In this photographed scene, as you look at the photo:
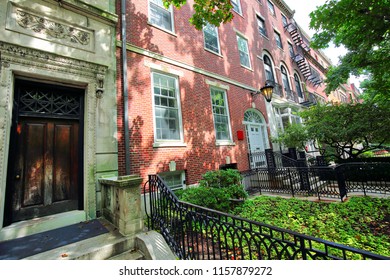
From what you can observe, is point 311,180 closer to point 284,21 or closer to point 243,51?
point 243,51

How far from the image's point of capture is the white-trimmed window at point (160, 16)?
753cm

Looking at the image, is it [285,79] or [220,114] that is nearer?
[220,114]

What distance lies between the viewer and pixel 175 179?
6922 millimetres

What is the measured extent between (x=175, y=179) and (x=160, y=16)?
6895 millimetres

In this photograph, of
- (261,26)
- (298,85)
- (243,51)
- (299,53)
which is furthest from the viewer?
(299,53)

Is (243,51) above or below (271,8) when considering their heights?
below

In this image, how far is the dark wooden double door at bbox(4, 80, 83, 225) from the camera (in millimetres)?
3992

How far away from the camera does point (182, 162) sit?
272 inches

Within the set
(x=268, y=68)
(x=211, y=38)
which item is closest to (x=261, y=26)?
(x=268, y=68)

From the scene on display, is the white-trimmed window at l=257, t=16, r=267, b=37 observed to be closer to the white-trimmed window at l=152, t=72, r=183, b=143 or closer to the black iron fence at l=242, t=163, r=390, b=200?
the white-trimmed window at l=152, t=72, r=183, b=143

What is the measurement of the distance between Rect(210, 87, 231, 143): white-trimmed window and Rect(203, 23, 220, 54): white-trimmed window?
236 centimetres

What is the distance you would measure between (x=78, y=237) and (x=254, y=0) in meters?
18.2

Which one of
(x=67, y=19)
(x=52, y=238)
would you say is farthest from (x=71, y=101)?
(x=52, y=238)

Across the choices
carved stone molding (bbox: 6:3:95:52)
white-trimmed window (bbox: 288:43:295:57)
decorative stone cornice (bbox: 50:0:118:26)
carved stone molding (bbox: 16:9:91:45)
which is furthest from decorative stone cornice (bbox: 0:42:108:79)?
white-trimmed window (bbox: 288:43:295:57)
